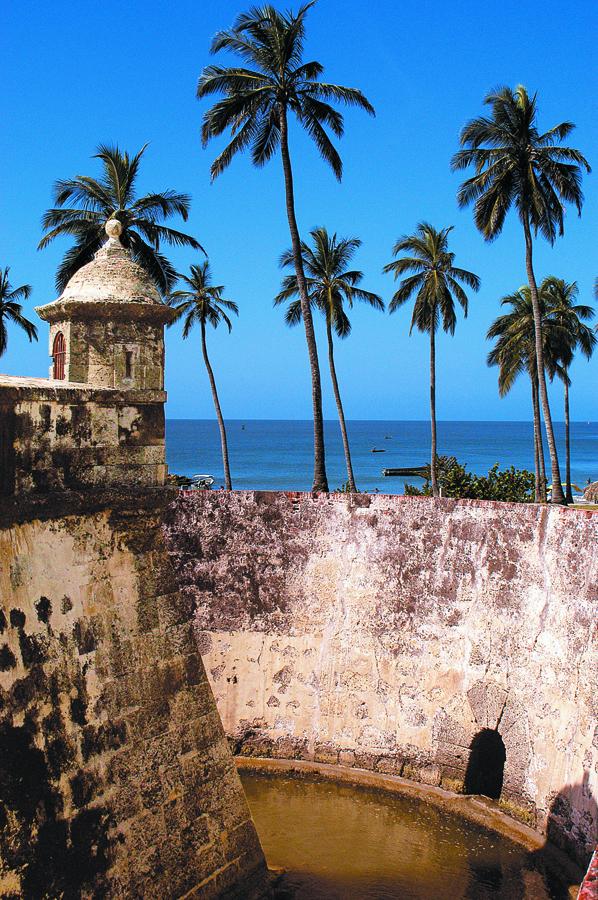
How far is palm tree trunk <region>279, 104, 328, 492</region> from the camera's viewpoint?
22984 mm

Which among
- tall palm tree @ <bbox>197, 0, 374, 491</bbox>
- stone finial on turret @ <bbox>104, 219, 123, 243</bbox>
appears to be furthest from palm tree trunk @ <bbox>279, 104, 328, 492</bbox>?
stone finial on turret @ <bbox>104, 219, 123, 243</bbox>

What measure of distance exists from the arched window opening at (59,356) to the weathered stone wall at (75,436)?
0.89 m

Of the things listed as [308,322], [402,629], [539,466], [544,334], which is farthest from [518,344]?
[402,629]

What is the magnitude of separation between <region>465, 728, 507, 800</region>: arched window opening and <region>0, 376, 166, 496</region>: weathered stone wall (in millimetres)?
8528

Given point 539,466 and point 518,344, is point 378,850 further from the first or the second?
point 518,344

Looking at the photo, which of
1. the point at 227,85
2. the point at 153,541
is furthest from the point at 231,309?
the point at 153,541

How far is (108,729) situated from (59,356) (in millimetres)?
4718

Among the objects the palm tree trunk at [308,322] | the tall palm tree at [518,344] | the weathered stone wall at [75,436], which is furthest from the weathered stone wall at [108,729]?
the tall palm tree at [518,344]

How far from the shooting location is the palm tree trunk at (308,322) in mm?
22984

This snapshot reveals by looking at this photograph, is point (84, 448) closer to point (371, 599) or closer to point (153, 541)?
point (153, 541)

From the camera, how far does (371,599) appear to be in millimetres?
15891

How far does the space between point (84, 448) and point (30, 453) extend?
2.61ft

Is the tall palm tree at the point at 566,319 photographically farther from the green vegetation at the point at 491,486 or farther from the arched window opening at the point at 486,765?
the arched window opening at the point at 486,765

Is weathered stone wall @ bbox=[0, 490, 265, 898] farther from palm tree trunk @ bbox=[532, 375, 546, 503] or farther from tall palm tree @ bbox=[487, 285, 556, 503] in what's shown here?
tall palm tree @ bbox=[487, 285, 556, 503]
